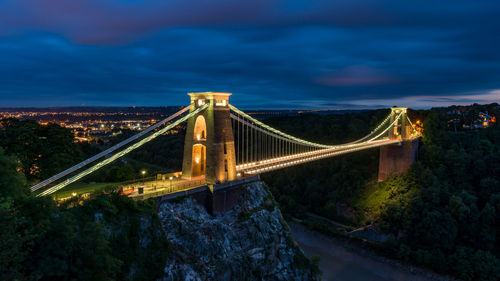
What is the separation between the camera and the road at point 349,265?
2097 centimetres

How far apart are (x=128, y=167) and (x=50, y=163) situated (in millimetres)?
5585

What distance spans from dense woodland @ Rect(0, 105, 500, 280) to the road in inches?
46.2

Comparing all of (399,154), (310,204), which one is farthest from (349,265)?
(399,154)

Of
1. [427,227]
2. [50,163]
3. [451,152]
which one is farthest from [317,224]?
[50,163]

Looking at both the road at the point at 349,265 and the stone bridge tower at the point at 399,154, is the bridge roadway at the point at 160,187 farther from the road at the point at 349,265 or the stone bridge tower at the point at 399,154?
the stone bridge tower at the point at 399,154

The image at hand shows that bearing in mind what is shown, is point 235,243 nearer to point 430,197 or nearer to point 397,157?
point 430,197

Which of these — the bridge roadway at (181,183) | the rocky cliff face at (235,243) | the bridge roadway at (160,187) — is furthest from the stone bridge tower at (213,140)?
the rocky cliff face at (235,243)

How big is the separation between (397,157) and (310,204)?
410 inches

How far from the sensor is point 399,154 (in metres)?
30.9

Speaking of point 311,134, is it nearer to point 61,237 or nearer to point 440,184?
point 440,184

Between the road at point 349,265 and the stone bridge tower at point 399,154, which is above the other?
the stone bridge tower at point 399,154

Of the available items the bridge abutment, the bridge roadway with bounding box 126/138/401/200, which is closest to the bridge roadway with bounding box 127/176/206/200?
the bridge roadway with bounding box 126/138/401/200

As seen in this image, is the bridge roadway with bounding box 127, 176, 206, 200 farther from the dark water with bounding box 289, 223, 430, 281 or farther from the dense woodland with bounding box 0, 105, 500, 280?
the dark water with bounding box 289, 223, 430, 281

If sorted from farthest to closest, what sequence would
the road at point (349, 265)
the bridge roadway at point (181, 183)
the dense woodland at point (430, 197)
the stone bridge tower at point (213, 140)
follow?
the dense woodland at point (430, 197), the road at point (349, 265), the stone bridge tower at point (213, 140), the bridge roadway at point (181, 183)
